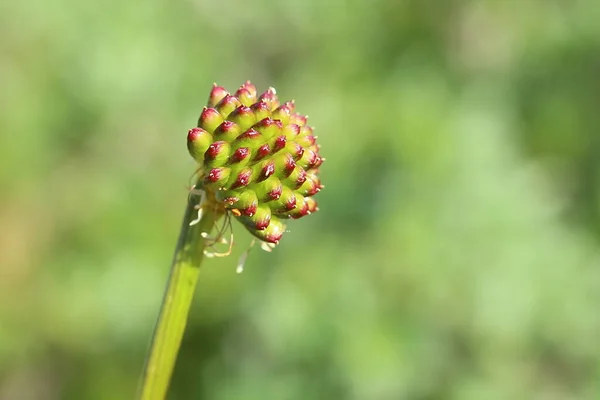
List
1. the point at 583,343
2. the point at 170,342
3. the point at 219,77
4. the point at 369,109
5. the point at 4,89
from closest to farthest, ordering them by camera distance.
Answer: the point at 170,342 → the point at 583,343 → the point at 369,109 → the point at 4,89 → the point at 219,77

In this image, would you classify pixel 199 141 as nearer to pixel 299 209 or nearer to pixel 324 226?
pixel 299 209

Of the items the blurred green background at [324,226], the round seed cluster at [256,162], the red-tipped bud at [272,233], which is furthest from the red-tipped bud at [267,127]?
the blurred green background at [324,226]

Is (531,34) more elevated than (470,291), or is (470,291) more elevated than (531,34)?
(531,34)

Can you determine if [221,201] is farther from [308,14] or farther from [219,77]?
[308,14]

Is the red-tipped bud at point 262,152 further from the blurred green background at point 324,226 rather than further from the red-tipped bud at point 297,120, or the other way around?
the blurred green background at point 324,226

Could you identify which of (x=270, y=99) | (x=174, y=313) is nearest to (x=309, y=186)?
(x=270, y=99)

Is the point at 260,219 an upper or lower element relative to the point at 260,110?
lower

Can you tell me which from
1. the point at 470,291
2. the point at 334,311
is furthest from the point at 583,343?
the point at 334,311

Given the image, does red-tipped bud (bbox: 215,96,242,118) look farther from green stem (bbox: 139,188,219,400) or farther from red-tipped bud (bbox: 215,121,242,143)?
green stem (bbox: 139,188,219,400)
